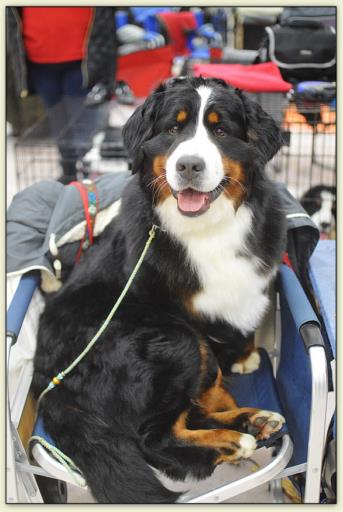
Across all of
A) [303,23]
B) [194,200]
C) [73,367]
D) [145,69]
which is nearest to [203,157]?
[194,200]

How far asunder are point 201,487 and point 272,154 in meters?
1.04

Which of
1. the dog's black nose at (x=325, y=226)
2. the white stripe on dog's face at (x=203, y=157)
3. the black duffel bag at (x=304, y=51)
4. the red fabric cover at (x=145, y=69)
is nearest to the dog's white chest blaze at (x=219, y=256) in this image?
the white stripe on dog's face at (x=203, y=157)

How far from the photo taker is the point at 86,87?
360 centimetres

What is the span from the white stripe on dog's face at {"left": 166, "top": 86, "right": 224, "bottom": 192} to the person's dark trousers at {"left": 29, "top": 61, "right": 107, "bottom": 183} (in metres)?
1.77

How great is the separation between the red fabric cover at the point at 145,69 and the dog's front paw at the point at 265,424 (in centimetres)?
321

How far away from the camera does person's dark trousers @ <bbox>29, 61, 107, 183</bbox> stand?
10.6 feet

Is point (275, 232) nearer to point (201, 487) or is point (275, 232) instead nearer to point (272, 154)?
point (272, 154)

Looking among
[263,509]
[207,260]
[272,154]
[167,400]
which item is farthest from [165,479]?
[272,154]

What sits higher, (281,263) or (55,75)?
(55,75)

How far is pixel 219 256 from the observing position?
165 cm

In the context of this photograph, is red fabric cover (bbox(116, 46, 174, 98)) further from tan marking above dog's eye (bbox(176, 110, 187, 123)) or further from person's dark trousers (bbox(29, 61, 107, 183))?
tan marking above dog's eye (bbox(176, 110, 187, 123))

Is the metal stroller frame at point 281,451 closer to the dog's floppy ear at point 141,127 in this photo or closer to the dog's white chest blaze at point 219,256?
the dog's white chest blaze at point 219,256

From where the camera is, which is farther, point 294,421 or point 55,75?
point 55,75

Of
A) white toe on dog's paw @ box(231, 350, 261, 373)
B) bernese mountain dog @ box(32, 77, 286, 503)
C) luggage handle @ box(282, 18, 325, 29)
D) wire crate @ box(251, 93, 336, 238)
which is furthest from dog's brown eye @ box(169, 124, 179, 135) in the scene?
luggage handle @ box(282, 18, 325, 29)
